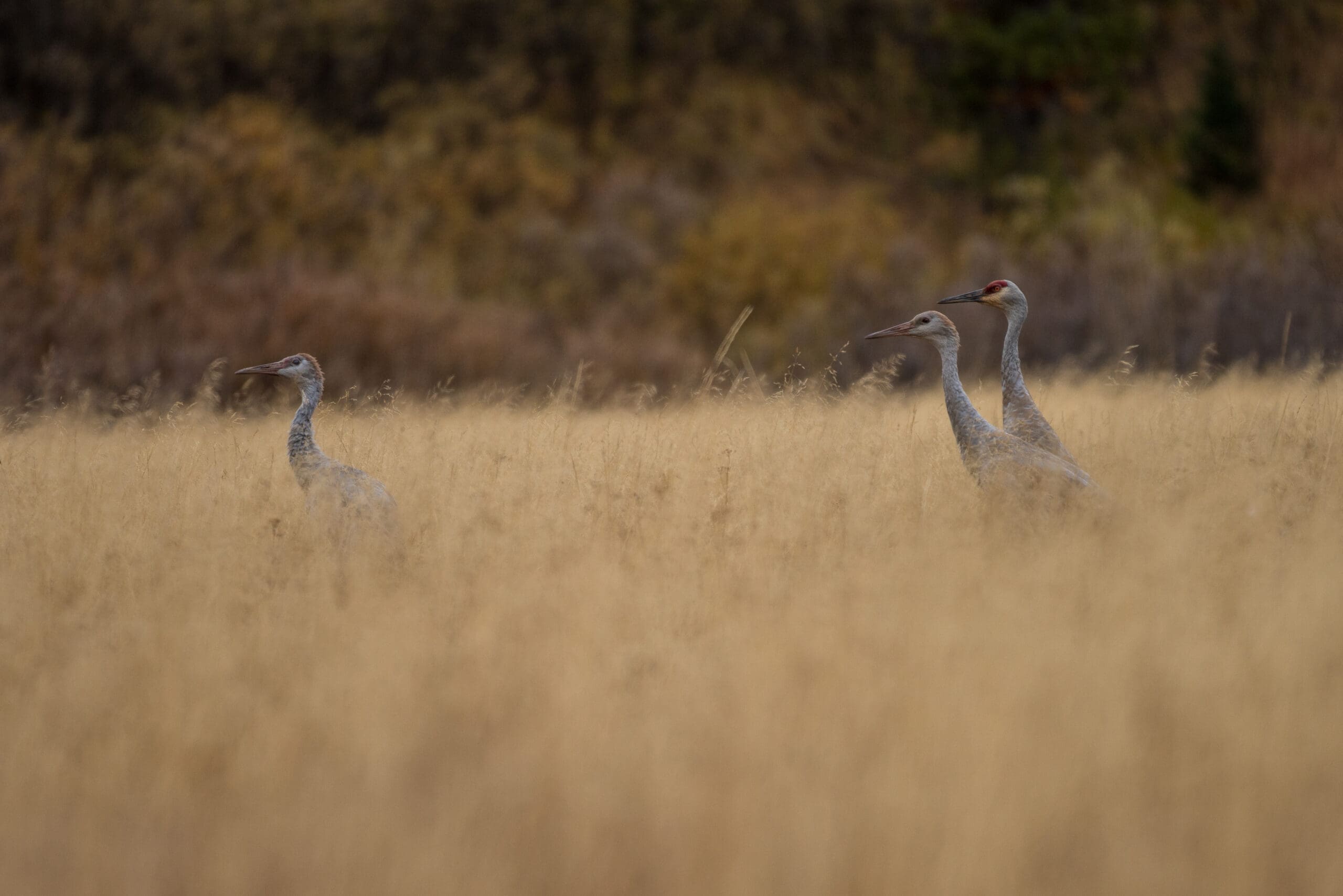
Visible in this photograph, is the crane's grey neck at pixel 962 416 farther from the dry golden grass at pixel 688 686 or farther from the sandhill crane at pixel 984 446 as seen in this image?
the dry golden grass at pixel 688 686

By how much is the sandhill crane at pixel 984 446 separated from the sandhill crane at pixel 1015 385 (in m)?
0.19

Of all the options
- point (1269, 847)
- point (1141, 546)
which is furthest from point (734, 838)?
point (1141, 546)

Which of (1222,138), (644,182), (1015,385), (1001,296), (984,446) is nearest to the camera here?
(984,446)

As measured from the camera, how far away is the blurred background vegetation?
54.5 ft

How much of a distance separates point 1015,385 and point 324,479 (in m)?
3.47

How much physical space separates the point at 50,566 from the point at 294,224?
21123mm

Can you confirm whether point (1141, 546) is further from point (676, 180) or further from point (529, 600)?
point (676, 180)

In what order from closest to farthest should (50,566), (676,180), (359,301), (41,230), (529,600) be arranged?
(529,600)
(50,566)
(359,301)
(41,230)
(676,180)

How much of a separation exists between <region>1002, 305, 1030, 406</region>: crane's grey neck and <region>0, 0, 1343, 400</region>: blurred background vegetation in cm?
812

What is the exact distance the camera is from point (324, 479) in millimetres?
5059

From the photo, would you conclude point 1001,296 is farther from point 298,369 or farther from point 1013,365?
point 298,369

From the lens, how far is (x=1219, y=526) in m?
4.33

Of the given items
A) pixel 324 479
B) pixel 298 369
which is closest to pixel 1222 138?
pixel 298 369

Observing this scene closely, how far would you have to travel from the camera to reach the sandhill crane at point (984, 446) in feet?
15.5
